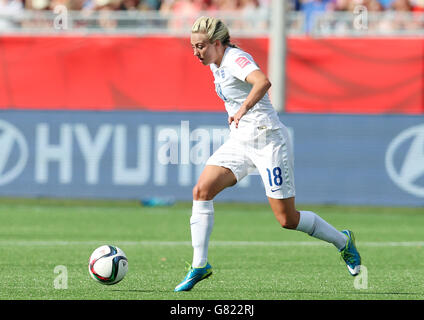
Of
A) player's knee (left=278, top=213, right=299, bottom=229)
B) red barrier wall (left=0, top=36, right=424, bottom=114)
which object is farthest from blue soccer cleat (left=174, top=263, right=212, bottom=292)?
red barrier wall (left=0, top=36, right=424, bottom=114)

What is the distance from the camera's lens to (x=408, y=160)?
15.8m

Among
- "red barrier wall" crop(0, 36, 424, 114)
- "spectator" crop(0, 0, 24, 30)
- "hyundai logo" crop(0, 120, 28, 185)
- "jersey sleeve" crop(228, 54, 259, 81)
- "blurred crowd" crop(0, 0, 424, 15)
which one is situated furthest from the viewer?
"spectator" crop(0, 0, 24, 30)

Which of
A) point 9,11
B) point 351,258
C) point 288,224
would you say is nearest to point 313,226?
point 288,224

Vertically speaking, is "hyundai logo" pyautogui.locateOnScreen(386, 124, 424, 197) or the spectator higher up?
the spectator

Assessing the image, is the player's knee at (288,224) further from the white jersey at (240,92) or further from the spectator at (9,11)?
the spectator at (9,11)

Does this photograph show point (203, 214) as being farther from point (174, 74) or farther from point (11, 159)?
point (174, 74)

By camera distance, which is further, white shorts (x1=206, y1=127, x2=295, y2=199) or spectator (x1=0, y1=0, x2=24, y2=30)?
spectator (x1=0, y1=0, x2=24, y2=30)

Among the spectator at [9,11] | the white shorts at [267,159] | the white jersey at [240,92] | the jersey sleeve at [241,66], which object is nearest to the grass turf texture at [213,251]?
the white shorts at [267,159]

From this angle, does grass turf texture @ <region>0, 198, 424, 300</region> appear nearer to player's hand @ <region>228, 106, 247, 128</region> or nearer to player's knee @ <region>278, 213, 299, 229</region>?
player's knee @ <region>278, 213, 299, 229</region>

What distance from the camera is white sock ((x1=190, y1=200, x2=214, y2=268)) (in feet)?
27.0

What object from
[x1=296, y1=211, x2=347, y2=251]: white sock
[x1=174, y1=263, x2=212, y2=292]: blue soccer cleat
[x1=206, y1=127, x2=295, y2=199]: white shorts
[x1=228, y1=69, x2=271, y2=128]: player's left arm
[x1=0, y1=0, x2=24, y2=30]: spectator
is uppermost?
[x1=0, y1=0, x2=24, y2=30]: spectator

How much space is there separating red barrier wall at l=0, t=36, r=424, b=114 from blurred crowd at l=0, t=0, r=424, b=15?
95cm

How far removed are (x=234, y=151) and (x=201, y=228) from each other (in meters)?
0.71

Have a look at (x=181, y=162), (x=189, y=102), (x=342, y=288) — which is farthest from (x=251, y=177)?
(x=342, y=288)
